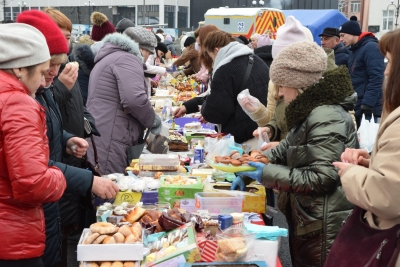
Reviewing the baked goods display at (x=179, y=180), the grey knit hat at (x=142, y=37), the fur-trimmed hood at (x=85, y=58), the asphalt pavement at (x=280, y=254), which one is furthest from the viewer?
the fur-trimmed hood at (x=85, y=58)

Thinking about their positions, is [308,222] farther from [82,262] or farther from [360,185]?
[82,262]

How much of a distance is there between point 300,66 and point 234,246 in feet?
3.33

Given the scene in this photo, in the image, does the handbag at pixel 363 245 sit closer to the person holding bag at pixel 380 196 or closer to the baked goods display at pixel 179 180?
the person holding bag at pixel 380 196

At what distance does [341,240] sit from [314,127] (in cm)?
66

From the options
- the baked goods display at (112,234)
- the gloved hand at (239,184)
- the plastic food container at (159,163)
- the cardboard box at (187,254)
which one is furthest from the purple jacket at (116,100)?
the cardboard box at (187,254)

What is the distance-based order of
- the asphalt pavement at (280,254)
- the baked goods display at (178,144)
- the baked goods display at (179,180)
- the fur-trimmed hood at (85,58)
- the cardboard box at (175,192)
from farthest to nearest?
1. the fur-trimmed hood at (85,58)
2. the baked goods display at (178,144)
3. the asphalt pavement at (280,254)
4. the baked goods display at (179,180)
5. the cardboard box at (175,192)

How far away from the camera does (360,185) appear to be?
2.04 m

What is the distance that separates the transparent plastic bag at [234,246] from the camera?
2.35 m

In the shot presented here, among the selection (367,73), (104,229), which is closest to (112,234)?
(104,229)

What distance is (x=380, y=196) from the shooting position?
1957 millimetres

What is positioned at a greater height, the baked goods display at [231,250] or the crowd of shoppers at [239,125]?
the crowd of shoppers at [239,125]

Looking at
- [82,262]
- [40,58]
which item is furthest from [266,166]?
[40,58]

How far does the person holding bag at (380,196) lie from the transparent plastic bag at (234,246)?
372mm

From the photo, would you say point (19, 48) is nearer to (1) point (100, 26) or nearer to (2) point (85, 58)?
(2) point (85, 58)
